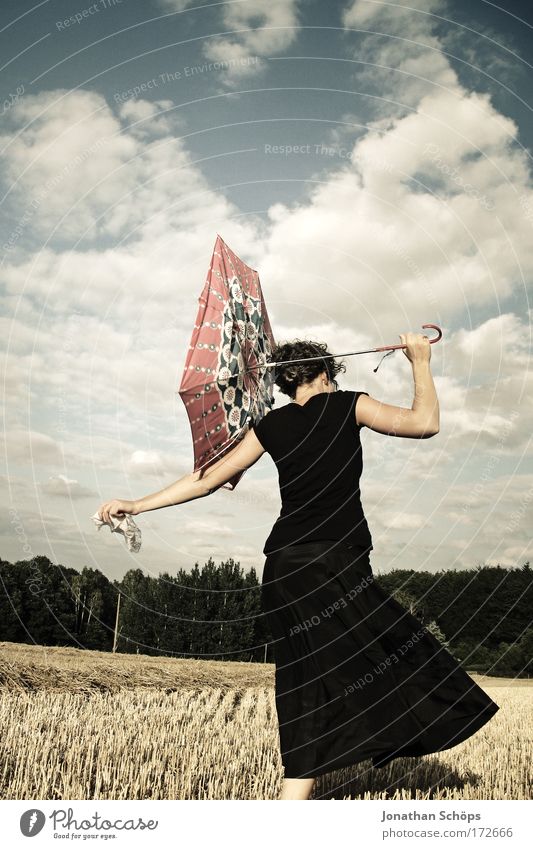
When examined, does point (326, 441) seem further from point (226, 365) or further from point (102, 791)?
point (102, 791)

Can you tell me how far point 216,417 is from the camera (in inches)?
168

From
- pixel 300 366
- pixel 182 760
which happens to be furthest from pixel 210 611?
pixel 300 366

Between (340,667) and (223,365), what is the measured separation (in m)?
2.01

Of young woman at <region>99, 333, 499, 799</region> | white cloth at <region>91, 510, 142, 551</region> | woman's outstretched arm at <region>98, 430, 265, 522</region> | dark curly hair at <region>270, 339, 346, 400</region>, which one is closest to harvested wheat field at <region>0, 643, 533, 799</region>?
young woman at <region>99, 333, 499, 799</region>

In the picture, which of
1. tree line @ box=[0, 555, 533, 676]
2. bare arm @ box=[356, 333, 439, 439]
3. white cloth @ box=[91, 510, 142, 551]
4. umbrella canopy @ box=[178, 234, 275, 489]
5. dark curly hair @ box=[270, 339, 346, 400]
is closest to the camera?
bare arm @ box=[356, 333, 439, 439]

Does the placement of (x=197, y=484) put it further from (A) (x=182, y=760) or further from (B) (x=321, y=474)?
(A) (x=182, y=760)

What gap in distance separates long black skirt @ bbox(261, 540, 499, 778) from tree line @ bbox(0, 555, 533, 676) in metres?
23.3

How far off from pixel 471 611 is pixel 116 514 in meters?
29.8

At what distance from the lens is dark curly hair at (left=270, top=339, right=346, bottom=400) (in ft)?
12.8

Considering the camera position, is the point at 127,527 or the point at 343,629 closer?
the point at 343,629

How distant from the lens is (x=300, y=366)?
3.90 m

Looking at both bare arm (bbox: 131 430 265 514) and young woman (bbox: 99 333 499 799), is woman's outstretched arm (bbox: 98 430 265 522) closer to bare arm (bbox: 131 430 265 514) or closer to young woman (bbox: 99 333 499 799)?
bare arm (bbox: 131 430 265 514)

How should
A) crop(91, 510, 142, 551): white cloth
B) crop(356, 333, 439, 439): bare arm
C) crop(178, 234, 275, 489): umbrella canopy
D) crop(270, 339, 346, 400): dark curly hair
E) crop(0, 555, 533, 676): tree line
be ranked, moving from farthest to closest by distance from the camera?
crop(0, 555, 533, 676): tree line, crop(178, 234, 275, 489): umbrella canopy, crop(91, 510, 142, 551): white cloth, crop(270, 339, 346, 400): dark curly hair, crop(356, 333, 439, 439): bare arm
